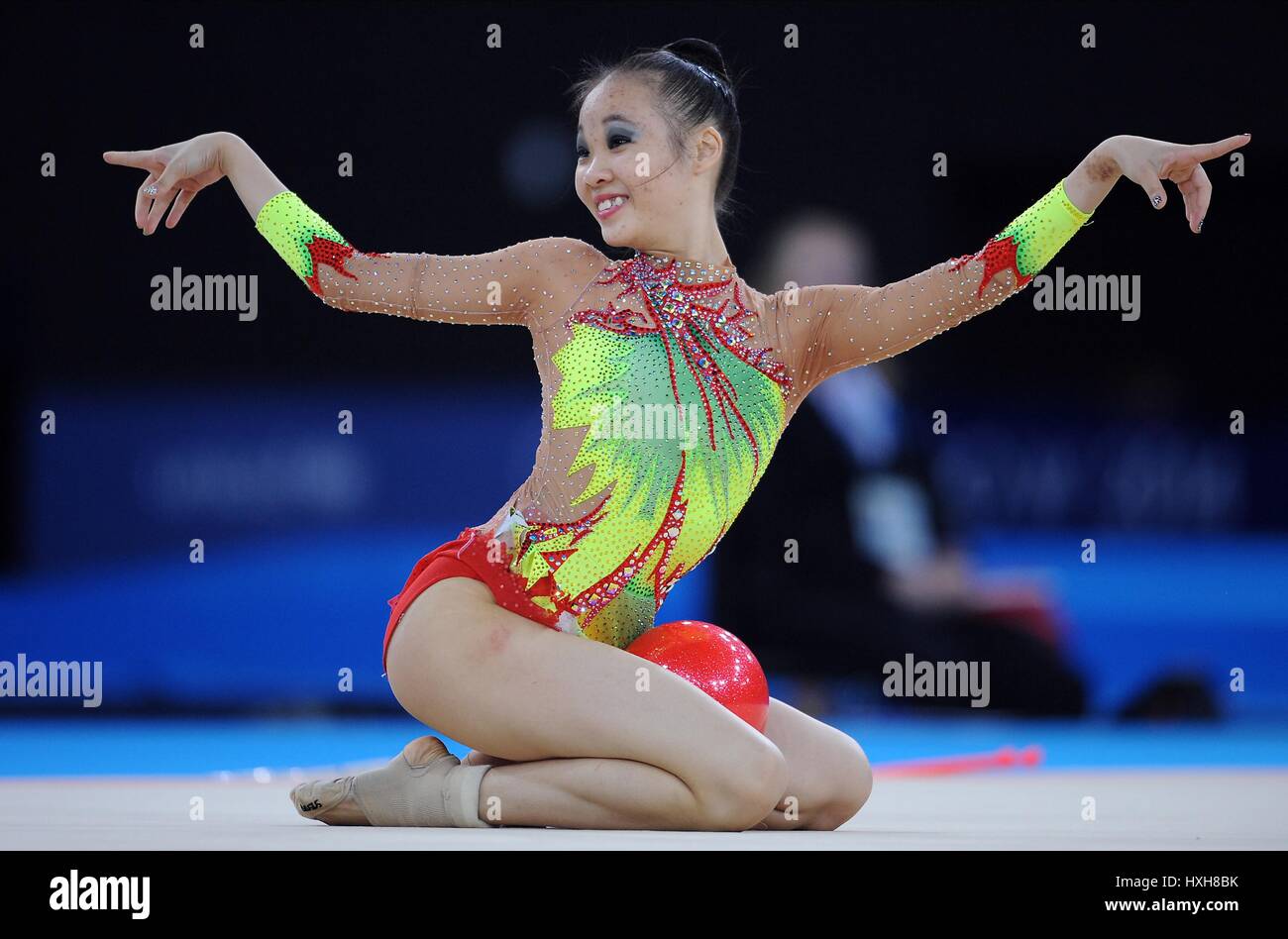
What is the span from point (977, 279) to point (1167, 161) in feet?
1.08

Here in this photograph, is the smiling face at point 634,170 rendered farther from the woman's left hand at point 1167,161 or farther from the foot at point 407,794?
the foot at point 407,794

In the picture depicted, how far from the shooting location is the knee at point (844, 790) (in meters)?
2.64

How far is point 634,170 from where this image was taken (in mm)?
2627

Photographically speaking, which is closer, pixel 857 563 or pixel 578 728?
pixel 578 728

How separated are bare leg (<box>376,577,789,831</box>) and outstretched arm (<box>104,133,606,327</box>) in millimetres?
467

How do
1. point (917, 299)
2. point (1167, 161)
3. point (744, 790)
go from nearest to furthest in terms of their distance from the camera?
point (744, 790)
point (1167, 161)
point (917, 299)

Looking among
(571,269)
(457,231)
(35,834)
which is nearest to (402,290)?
(571,269)

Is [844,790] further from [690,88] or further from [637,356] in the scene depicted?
[690,88]
